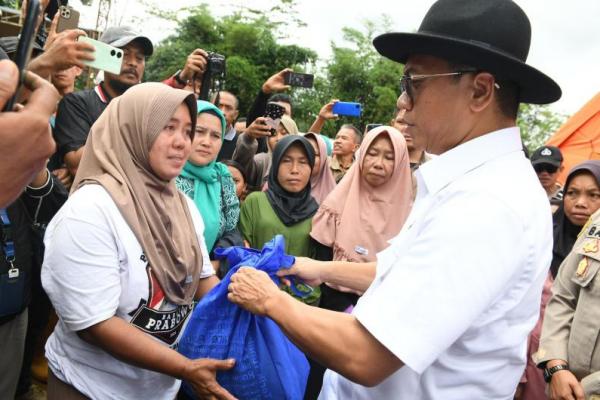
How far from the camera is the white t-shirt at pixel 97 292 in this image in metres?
1.79

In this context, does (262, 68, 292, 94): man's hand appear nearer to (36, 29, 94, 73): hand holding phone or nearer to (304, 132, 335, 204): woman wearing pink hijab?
(304, 132, 335, 204): woman wearing pink hijab

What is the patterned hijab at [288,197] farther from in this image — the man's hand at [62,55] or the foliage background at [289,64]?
the foliage background at [289,64]

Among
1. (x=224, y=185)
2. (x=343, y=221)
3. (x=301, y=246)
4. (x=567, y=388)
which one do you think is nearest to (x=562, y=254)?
(x=567, y=388)

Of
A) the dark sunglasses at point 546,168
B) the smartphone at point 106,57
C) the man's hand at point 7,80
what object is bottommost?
the dark sunglasses at point 546,168

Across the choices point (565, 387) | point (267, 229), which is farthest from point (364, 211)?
point (565, 387)

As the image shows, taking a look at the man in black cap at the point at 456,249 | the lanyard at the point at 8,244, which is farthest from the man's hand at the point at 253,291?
the lanyard at the point at 8,244

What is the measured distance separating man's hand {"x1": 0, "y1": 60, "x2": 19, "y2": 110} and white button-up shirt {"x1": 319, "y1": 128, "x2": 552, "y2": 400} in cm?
92

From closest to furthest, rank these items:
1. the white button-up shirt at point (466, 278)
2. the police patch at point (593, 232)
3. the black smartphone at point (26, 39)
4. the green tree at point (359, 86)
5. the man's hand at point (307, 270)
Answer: the black smartphone at point (26, 39)
the white button-up shirt at point (466, 278)
the man's hand at point (307, 270)
the police patch at point (593, 232)
the green tree at point (359, 86)

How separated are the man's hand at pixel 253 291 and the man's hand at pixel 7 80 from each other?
867 mm

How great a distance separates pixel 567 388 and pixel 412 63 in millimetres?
2016

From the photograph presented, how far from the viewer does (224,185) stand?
3.60m

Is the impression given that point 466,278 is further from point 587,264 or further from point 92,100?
point 92,100

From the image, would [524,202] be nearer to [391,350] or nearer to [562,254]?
[391,350]

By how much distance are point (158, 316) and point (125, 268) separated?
24 centimetres
